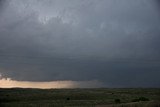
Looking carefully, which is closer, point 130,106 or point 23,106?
point 130,106

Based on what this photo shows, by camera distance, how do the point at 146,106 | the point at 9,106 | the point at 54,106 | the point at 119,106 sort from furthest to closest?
the point at 9,106 < the point at 54,106 < the point at 119,106 < the point at 146,106

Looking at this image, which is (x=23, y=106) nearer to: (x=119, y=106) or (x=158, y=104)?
(x=119, y=106)

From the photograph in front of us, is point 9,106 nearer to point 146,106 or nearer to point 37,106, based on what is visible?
point 37,106

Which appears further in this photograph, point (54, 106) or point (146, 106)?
point (54, 106)

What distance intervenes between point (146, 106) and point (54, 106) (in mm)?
22515

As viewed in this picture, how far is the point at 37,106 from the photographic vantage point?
7331 cm

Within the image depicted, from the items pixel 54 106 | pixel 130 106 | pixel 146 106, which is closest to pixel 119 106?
pixel 130 106

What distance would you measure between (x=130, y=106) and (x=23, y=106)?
26.1m

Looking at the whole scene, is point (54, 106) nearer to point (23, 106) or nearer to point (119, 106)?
point (23, 106)

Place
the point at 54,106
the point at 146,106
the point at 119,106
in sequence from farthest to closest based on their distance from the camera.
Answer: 1. the point at 54,106
2. the point at 119,106
3. the point at 146,106

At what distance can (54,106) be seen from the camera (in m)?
72.9

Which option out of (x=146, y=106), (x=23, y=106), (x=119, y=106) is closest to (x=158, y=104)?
(x=146, y=106)

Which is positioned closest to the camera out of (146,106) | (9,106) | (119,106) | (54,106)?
(146,106)

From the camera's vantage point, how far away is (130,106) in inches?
2379
